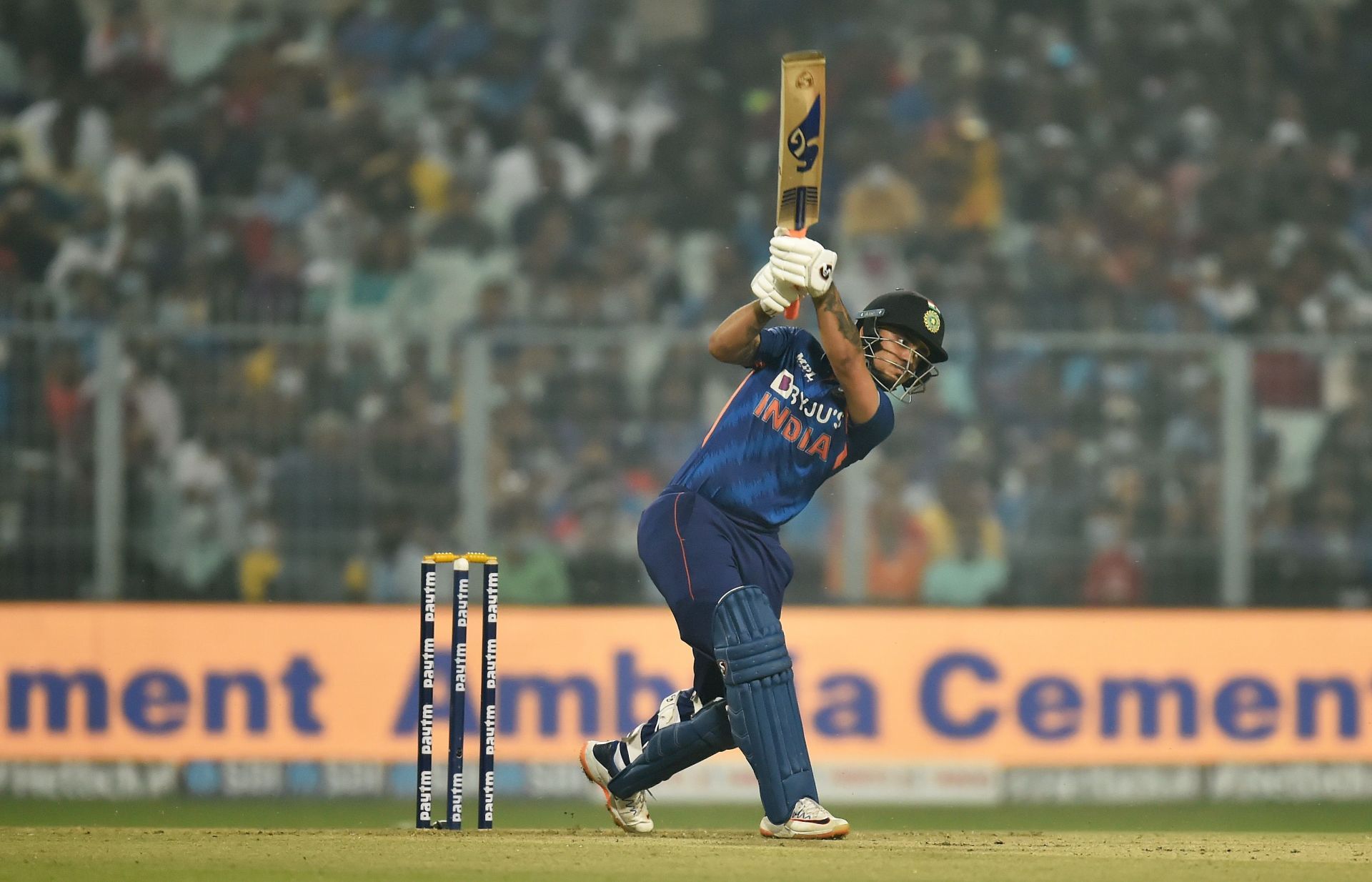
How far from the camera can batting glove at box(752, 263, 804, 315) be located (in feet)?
18.2

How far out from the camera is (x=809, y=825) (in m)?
5.86

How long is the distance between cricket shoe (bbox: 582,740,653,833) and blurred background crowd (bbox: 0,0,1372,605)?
327cm

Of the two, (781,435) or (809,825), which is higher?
(781,435)

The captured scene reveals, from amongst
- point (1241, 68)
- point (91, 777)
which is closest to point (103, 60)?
point (91, 777)

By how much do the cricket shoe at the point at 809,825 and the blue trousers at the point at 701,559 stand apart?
463mm

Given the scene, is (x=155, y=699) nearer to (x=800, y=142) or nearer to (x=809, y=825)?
(x=809, y=825)

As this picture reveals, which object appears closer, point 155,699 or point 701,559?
point 701,559

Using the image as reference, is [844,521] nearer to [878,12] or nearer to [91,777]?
[91,777]

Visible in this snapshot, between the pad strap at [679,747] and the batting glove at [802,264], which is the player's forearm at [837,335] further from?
the pad strap at [679,747]

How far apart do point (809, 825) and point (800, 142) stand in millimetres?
2086

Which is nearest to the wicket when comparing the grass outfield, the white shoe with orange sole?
the grass outfield

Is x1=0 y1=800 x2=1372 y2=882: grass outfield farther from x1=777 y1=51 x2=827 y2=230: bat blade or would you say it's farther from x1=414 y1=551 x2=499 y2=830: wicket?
x1=777 y1=51 x2=827 y2=230: bat blade

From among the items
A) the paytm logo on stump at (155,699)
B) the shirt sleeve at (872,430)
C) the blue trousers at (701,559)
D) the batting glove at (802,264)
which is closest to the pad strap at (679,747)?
the blue trousers at (701,559)

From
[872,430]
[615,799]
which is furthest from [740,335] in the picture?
[615,799]
